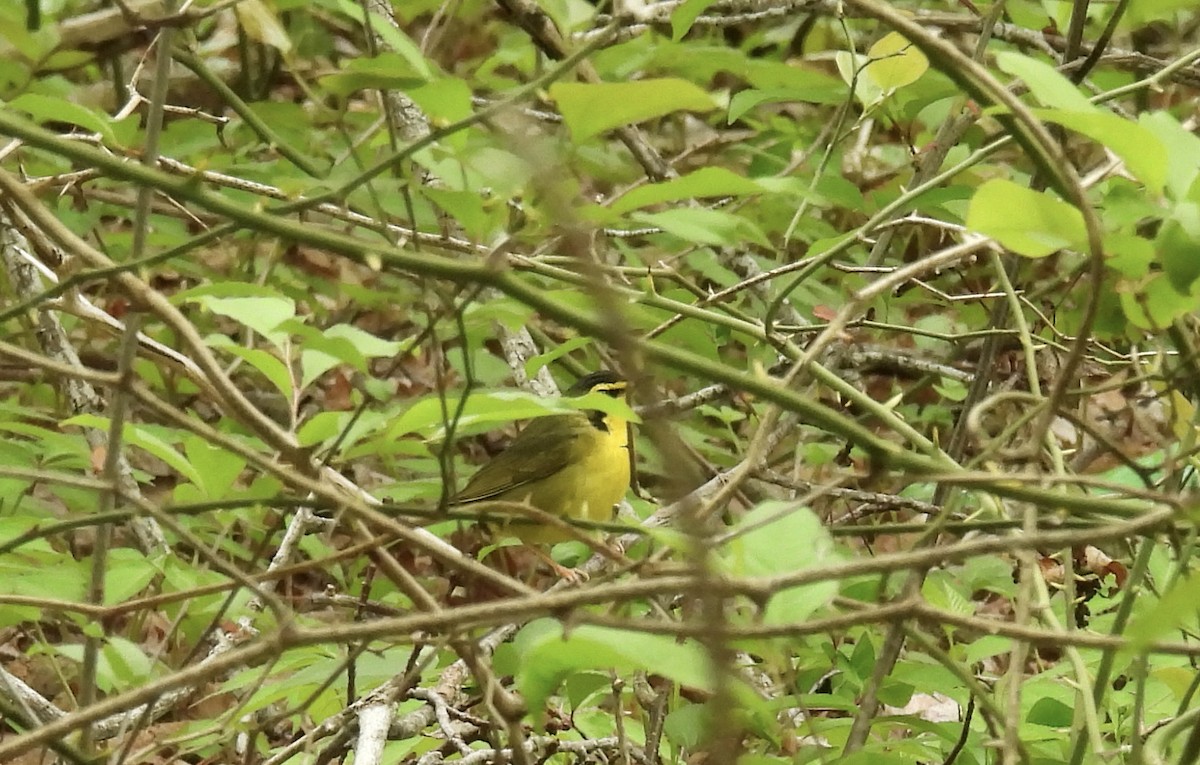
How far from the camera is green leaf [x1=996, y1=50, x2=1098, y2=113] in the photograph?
4.10 feet

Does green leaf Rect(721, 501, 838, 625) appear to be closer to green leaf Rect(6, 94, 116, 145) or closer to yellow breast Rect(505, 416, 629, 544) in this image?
green leaf Rect(6, 94, 116, 145)

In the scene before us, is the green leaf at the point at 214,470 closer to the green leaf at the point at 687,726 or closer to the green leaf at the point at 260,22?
the green leaf at the point at 260,22

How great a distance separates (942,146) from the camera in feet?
9.93

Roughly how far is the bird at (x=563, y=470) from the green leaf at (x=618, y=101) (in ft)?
9.72

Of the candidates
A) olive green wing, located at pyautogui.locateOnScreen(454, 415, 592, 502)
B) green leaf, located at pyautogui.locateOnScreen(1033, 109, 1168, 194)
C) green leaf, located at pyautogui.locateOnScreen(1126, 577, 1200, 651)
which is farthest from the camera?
olive green wing, located at pyautogui.locateOnScreen(454, 415, 592, 502)

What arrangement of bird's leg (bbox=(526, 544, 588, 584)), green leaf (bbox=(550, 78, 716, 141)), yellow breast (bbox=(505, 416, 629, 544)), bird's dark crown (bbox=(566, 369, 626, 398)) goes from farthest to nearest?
yellow breast (bbox=(505, 416, 629, 544)), bird's dark crown (bbox=(566, 369, 626, 398)), bird's leg (bbox=(526, 544, 588, 584)), green leaf (bbox=(550, 78, 716, 141))

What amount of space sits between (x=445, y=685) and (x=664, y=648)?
1404 mm

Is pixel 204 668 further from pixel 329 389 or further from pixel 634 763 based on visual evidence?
pixel 329 389

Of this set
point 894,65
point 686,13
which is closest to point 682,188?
point 686,13

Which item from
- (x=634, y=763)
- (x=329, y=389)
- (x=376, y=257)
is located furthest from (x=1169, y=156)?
(x=329, y=389)

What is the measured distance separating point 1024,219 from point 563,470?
326cm

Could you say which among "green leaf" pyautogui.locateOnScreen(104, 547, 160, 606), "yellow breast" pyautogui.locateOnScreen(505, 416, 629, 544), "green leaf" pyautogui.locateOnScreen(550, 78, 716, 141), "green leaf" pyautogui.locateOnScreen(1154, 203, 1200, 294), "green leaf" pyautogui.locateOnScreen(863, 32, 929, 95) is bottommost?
"yellow breast" pyautogui.locateOnScreen(505, 416, 629, 544)

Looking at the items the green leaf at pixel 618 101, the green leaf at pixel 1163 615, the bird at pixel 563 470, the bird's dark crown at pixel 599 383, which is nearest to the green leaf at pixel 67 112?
the green leaf at pixel 618 101

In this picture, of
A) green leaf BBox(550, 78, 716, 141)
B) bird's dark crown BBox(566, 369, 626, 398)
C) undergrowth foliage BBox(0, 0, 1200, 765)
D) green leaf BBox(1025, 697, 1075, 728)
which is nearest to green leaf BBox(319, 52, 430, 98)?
undergrowth foliage BBox(0, 0, 1200, 765)
